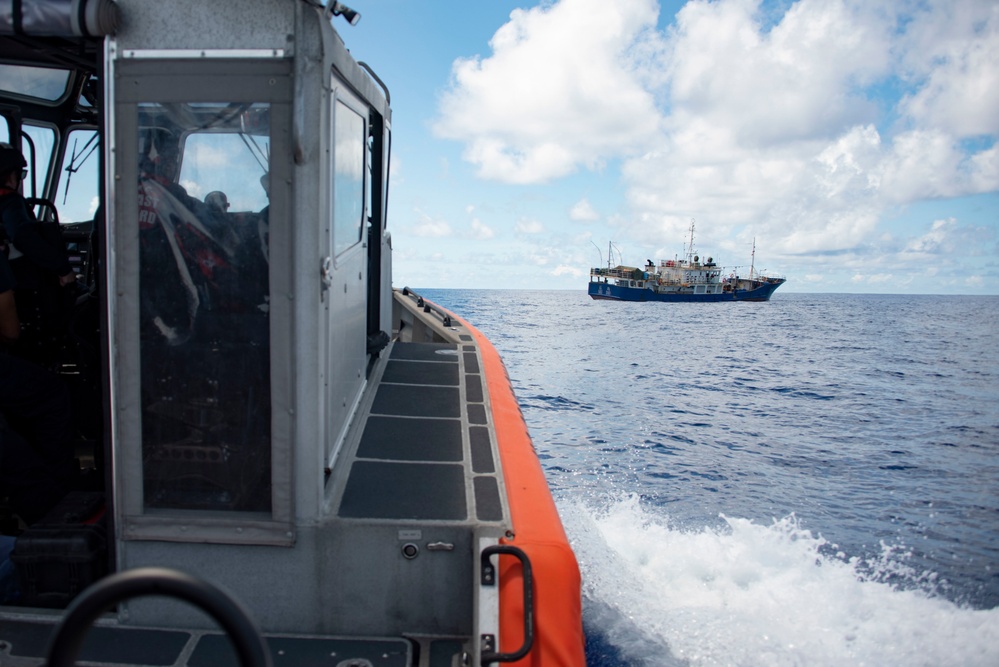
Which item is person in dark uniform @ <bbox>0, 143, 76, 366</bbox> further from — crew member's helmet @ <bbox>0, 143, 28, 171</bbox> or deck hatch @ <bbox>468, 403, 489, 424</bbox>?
deck hatch @ <bbox>468, 403, 489, 424</bbox>

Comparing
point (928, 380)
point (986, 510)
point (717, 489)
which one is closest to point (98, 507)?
point (717, 489)

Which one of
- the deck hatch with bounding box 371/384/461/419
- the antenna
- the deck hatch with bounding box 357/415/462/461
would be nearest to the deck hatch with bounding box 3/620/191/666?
the deck hatch with bounding box 357/415/462/461

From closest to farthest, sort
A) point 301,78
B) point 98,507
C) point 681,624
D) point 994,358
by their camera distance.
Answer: point 301,78
point 98,507
point 681,624
point 994,358

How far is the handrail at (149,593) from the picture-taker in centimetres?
99

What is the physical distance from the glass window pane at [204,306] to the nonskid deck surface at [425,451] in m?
0.48

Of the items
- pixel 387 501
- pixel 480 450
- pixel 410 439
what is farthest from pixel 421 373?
pixel 387 501

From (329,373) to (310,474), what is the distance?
0.39 metres

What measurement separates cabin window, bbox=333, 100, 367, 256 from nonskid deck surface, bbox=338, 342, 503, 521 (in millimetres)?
945

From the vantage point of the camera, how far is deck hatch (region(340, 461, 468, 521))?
247cm

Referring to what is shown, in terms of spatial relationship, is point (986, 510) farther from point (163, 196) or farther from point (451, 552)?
point (163, 196)

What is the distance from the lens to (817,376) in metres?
19.3

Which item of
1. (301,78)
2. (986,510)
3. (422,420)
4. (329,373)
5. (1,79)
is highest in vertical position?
(1,79)

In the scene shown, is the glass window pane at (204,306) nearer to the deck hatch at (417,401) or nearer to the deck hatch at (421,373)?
the deck hatch at (417,401)

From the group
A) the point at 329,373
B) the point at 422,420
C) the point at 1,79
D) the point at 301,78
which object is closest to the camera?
the point at 301,78
